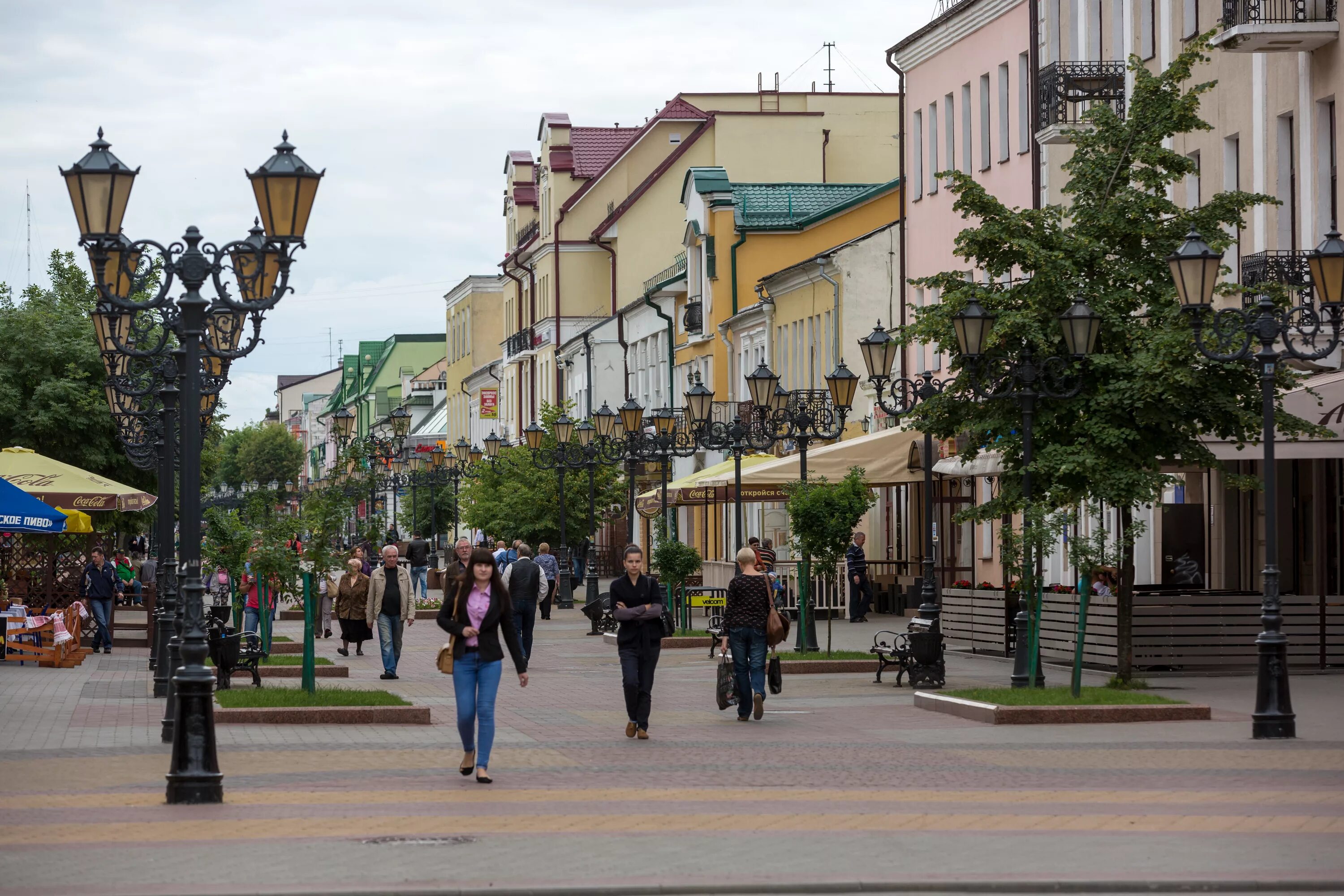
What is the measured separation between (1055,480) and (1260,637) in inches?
170

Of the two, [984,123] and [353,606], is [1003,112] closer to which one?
[984,123]

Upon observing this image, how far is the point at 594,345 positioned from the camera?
228ft

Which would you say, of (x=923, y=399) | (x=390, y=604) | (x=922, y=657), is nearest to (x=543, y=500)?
(x=390, y=604)

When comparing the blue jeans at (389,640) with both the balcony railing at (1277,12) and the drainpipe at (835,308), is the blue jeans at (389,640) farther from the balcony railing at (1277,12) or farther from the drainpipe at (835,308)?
the drainpipe at (835,308)

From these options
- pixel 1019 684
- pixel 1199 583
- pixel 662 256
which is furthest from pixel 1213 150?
pixel 662 256

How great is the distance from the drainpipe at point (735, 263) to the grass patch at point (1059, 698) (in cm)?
3498

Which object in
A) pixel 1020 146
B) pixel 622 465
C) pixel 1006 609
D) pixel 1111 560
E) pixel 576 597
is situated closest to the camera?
pixel 1111 560

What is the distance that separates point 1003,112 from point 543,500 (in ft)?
59.6

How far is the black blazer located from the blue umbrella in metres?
14.0

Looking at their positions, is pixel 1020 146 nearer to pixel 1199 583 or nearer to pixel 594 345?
pixel 1199 583

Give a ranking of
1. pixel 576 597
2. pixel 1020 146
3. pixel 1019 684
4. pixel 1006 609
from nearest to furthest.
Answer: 1. pixel 1019 684
2. pixel 1006 609
3. pixel 1020 146
4. pixel 576 597

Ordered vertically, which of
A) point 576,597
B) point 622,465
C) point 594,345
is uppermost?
point 594,345

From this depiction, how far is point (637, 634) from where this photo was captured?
17.0 m

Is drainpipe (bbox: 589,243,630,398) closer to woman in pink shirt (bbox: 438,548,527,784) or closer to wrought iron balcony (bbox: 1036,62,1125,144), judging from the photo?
wrought iron balcony (bbox: 1036,62,1125,144)
